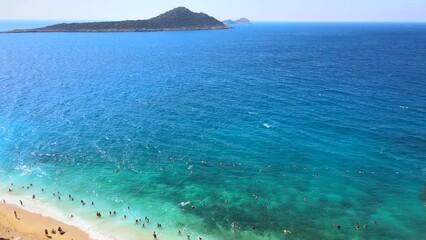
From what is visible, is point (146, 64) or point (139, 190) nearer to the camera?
point (139, 190)

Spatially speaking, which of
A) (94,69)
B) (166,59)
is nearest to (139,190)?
(94,69)

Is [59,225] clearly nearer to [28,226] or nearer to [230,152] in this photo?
[28,226]

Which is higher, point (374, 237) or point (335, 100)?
point (335, 100)

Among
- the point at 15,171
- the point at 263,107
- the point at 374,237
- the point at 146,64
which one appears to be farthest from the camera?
the point at 146,64

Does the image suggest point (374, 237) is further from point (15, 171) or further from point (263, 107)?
point (15, 171)

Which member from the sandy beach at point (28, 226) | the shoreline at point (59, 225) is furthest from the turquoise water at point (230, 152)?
the sandy beach at point (28, 226)

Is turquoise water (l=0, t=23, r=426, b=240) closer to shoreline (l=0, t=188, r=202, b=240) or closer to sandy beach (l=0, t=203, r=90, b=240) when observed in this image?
shoreline (l=0, t=188, r=202, b=240)
